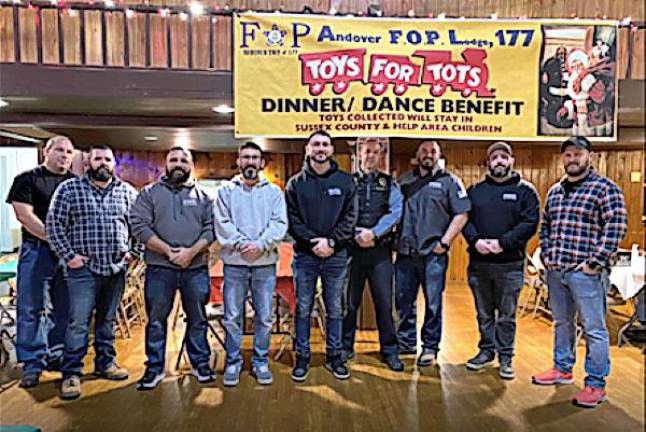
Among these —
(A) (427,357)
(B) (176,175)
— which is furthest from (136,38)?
(A) (427,357)

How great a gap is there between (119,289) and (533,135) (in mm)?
2847

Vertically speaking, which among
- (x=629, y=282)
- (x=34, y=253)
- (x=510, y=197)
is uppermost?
(x=510, y=197)

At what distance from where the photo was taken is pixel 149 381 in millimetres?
3275

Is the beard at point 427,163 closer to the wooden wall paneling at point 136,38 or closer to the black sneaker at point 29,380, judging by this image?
the wooden wall paneling at point 136,38

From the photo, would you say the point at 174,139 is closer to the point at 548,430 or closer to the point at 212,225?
the point at 212,225

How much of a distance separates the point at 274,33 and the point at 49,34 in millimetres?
1710

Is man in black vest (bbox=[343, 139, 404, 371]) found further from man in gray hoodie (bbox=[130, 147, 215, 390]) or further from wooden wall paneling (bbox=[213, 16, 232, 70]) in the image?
wooden wall paneling (bbox=[213, 16, 232, 70])

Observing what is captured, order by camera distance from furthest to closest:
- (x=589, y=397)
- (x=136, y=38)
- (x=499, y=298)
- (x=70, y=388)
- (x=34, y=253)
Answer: (x=136, y=38), (x=499, y=298), (x=34, y=253), (x=70, y=388), (x=589, y=397)

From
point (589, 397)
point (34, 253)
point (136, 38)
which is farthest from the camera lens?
point (136, 38)

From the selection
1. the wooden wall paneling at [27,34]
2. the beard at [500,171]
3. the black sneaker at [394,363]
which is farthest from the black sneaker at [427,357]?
the wooden wall paneling at [27,34]

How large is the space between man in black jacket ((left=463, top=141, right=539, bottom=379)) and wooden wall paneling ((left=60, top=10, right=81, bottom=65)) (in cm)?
298

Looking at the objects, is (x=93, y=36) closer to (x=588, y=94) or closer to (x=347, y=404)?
(x=347, y=404)

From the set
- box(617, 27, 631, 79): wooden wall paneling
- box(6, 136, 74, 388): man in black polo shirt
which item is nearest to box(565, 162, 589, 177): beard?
box(617, 27, 631, 79): wooden wall paneling

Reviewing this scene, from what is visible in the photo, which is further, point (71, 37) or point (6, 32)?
point (71, 37)
